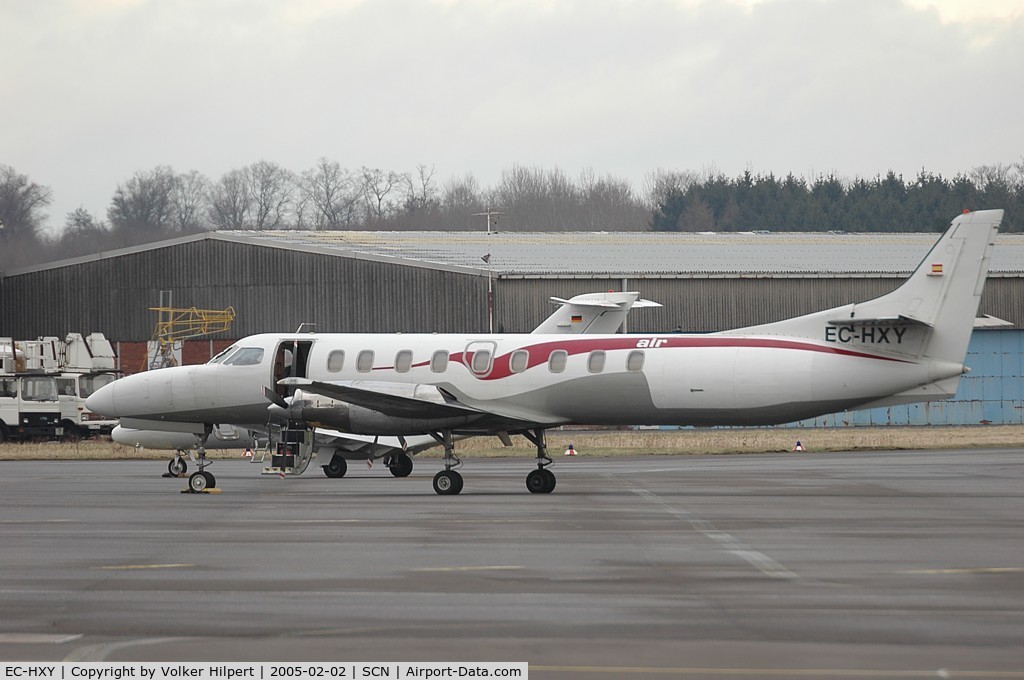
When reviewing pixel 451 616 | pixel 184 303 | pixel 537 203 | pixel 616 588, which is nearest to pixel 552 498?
pixel 616 588

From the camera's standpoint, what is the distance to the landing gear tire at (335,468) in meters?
28.5

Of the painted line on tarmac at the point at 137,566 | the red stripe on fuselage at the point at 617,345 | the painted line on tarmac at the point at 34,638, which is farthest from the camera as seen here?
the red stripe on fuselage at the point at 617,345

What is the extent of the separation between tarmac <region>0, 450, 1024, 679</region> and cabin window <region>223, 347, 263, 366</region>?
2.89 meters

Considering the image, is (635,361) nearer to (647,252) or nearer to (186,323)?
(186,323)

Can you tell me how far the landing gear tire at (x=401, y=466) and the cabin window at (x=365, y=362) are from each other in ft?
16.1

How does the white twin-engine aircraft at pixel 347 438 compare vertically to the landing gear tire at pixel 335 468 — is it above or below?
above

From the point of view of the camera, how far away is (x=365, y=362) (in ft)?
79.4

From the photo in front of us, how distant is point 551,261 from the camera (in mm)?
56500

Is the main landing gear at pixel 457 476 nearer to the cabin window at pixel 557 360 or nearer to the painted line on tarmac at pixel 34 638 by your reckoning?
the cabin window at pixel 557 360

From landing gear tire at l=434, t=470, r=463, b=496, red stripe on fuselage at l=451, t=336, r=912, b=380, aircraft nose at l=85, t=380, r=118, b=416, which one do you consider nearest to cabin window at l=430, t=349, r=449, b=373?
red stripe on fuselage at l=451, t=336, r=912, b=380

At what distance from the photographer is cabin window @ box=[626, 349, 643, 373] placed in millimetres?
22797

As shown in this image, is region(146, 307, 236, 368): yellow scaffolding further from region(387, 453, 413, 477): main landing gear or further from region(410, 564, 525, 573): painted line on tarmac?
region(410, 564, 525, 573): painted line on tarmac

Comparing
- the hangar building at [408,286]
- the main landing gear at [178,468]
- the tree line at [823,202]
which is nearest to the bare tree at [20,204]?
the hangar building at [408,286]

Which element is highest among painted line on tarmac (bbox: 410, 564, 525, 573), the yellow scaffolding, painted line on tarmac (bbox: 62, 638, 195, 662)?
the yellow scaffolding
